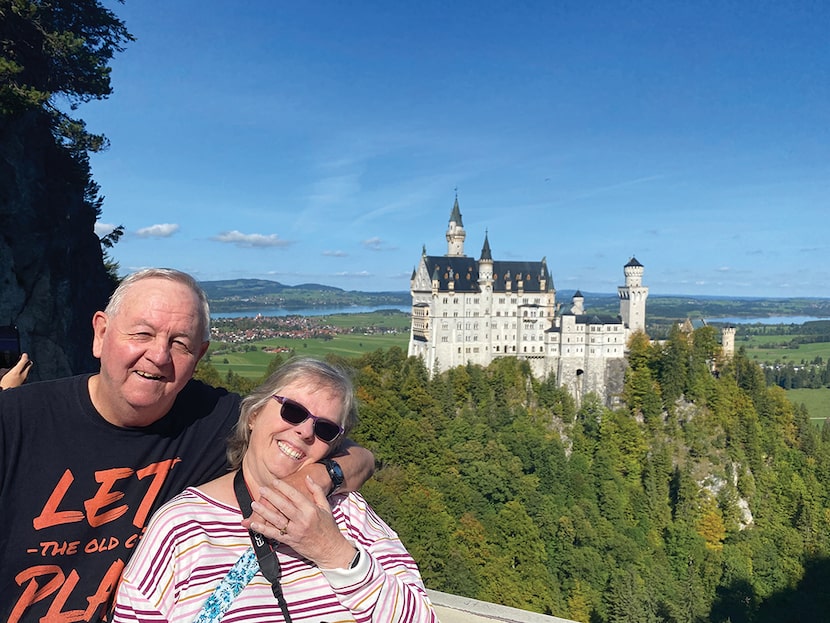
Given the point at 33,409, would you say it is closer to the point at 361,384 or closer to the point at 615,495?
the point at 361,384

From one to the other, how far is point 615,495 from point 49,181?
3759cm

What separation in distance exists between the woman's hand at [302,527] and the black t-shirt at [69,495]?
2.87 feet

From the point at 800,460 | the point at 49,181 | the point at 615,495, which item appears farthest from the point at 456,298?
the point at 49,181

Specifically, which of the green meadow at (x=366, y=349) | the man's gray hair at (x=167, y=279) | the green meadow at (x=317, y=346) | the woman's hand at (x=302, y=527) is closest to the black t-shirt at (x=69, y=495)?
the man's gray hair at (x=167, y=279)

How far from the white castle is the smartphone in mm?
51169

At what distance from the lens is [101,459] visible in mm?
2744

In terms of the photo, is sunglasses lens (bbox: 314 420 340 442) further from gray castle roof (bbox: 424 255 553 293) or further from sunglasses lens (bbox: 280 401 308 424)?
gray castle roof (bbox: 424 255 553 293)

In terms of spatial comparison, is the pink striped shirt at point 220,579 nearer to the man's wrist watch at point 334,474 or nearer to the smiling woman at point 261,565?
the smiling woman at point 261,565

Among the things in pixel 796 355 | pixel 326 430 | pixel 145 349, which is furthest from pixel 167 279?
pixel 796 355

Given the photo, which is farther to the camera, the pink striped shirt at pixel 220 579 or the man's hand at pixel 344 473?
the man's hand at pixel 344 473

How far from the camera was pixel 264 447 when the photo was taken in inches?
104

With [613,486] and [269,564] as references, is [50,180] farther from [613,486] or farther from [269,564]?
[613,486]

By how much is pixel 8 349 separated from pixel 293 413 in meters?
2.03

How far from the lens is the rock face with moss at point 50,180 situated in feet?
52.5
